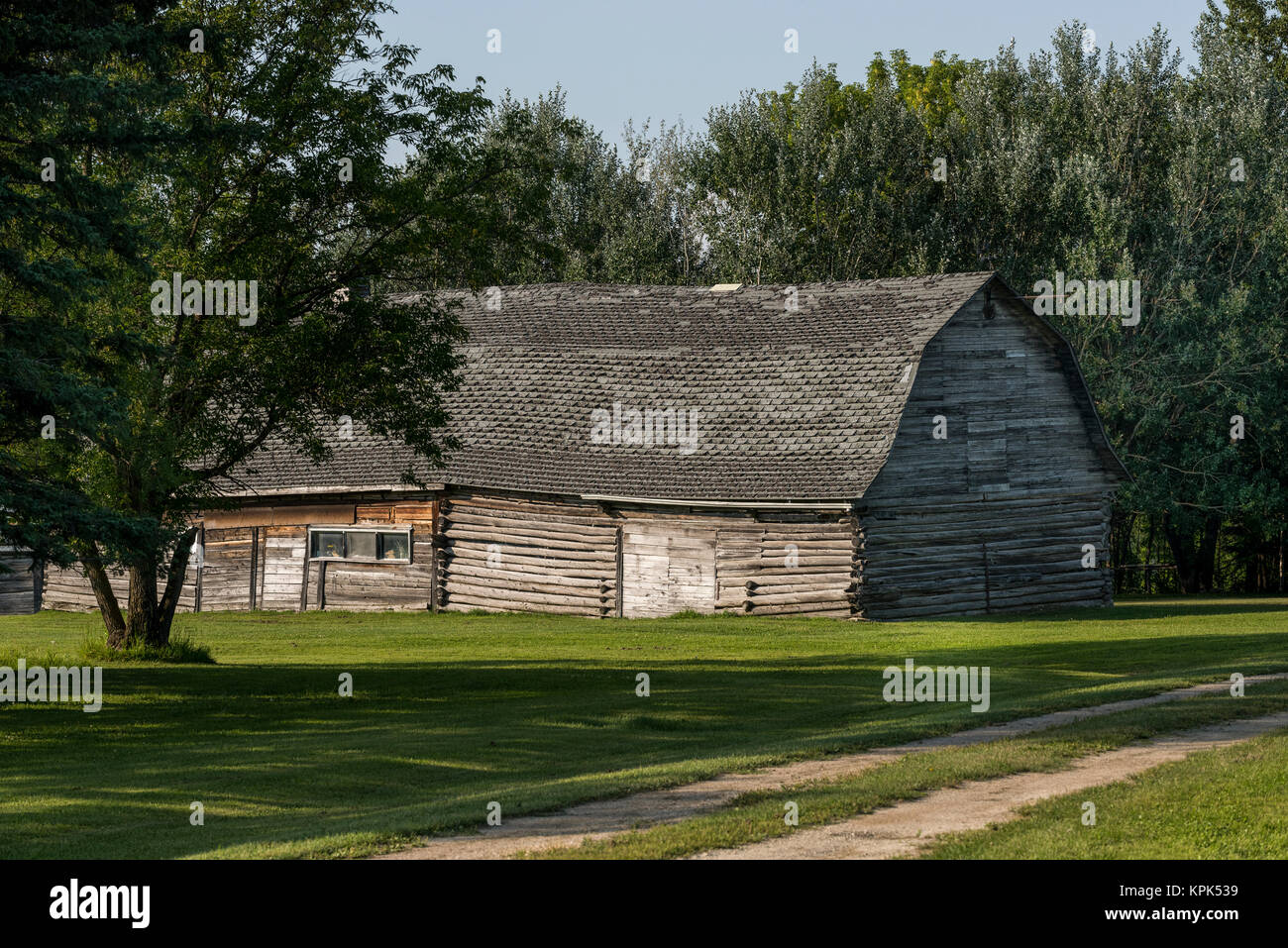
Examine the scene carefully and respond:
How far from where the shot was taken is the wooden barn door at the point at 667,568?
108ft

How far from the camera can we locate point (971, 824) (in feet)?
34.7

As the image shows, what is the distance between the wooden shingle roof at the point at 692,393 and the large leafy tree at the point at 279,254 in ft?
33.1

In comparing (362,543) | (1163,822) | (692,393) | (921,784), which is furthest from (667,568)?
(1163,822)

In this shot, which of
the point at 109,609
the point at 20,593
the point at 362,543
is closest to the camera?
the point at 109,609

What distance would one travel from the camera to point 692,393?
3562 centimetres

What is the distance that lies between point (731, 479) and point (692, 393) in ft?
12.1

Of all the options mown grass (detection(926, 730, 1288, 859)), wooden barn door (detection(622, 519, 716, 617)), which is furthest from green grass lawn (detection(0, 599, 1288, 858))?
mown grass (detection(926, 730, 1288, 859))

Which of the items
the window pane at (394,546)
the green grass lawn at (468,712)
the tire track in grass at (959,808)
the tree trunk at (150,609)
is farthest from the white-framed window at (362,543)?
the tire track in grass at (959,808)

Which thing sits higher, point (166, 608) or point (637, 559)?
point (637, 559)

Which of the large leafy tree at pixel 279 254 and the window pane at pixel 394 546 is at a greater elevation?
the large leafy tree at pixel 279 254

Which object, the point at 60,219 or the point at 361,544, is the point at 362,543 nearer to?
the point at 361,544

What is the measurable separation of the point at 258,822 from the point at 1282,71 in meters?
57.9

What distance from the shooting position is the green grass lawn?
12227mm

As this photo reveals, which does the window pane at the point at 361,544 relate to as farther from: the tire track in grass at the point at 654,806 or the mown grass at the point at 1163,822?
the mown grass at the point at 1163,822
